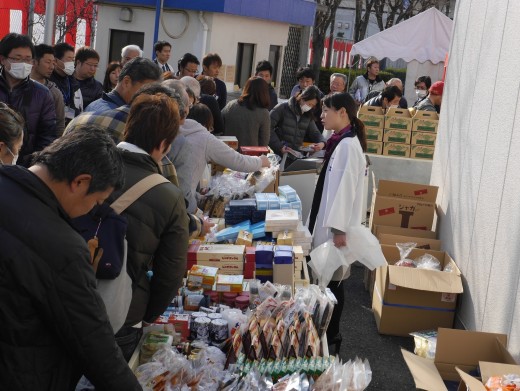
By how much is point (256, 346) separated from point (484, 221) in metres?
3.06

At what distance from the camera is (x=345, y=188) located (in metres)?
5.76

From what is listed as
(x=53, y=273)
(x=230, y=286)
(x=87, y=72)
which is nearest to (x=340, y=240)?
(x=230, y=286)

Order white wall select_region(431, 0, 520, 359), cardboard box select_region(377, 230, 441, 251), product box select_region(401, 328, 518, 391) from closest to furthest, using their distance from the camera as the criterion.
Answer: product box select_region(401, 328, 518, 391), white wall select_region(431, 0, 520, 359), cardboard box select_region(377, 230, 441, 251)

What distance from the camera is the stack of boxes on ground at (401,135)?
10671mm

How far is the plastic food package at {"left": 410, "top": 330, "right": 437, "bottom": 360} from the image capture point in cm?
582

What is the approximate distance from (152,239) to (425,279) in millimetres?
3476

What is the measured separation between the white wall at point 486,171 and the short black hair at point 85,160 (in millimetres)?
3362

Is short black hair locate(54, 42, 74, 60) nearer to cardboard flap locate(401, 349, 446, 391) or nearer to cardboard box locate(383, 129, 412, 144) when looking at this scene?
cardboard box locate(383, 129, 412, 144)

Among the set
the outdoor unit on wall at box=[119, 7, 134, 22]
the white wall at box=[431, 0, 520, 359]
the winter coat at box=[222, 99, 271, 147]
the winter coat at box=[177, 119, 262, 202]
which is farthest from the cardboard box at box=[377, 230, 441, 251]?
the outdoor unit on wall at box=[119, 7, 134, 22]

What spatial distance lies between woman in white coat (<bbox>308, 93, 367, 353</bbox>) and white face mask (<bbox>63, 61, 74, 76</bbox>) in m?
3.29

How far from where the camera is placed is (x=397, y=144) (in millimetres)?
10703

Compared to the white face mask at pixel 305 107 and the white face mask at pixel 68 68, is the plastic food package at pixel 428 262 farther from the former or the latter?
the white face mask at pixel 68 68

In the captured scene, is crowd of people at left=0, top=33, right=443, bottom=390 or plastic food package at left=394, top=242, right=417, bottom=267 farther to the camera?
plastic food package at left=394, top=242, right=417, bottom=267

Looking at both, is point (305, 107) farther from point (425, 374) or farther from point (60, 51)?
point (425, 374)
